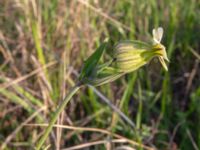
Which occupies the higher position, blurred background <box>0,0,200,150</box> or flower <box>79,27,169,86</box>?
flower <box>79,27,169,86</box>

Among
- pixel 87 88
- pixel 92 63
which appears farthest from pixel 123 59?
pixel 87 88

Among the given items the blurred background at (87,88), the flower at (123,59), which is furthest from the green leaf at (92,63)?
the blurred background at (87,88)

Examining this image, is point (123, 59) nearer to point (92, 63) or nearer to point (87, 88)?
point (92, 63)

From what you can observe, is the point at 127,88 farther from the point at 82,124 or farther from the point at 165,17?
the point at 165,17

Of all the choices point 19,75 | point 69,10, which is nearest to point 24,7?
point 69,10

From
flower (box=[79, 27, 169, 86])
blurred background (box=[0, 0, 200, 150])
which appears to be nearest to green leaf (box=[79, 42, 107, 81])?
flower (box=[79, 27, 169, 86])

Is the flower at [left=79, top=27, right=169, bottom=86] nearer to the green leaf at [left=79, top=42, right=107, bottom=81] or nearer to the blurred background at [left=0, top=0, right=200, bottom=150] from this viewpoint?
the green leaf at [left=79, top=42, right=107, bottom=81]
